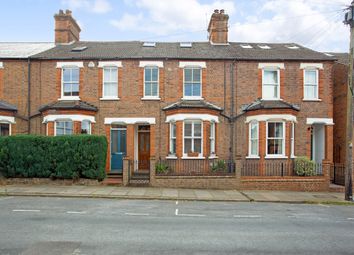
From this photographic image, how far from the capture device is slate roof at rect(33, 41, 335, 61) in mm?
19984

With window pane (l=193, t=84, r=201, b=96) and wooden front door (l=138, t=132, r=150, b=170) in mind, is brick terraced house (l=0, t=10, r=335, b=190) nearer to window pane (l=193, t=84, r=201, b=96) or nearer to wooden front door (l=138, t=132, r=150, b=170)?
window pane (l=193, t=84, r=201, b=96)

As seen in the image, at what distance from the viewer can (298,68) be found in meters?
20.1

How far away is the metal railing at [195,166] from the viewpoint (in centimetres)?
1812

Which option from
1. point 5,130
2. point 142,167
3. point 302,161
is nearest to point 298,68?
point 302,161

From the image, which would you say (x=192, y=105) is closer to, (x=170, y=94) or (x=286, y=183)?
(x=170, y=94)

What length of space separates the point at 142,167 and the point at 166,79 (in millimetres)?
5737

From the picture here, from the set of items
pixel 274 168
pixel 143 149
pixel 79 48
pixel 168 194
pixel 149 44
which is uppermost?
pixel 149 44

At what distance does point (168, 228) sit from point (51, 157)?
10178 millimetres

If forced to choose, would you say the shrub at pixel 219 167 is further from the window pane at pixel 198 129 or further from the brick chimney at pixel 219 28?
the brick chimney at pixel 219 28

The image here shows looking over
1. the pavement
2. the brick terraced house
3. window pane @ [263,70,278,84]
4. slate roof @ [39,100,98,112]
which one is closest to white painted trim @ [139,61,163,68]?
the brick terraced house

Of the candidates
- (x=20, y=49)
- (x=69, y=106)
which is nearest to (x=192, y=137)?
(x=69, y=106)

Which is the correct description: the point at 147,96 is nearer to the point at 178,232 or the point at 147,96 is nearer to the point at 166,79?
the point at 166,79

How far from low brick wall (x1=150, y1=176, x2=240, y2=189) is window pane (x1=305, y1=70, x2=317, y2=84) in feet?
26.7

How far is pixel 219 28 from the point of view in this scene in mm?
22578
